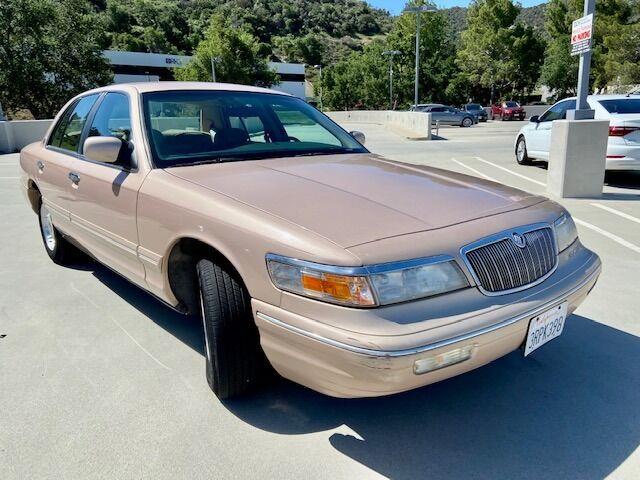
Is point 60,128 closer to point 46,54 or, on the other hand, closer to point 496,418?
point 496,418

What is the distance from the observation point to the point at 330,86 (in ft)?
205

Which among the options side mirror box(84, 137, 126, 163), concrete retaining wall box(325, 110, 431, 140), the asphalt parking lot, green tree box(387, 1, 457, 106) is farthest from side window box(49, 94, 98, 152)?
green tree box(387, 1, 457, 106)

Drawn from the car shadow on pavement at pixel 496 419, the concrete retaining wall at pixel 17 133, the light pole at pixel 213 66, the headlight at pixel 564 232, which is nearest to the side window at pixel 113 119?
the car shadow on pavement at pixel 496 419

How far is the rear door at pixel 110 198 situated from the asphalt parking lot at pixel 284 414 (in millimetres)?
572

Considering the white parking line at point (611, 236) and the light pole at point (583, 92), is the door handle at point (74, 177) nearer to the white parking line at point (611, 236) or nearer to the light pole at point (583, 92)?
the white parking line at point (611, 236)

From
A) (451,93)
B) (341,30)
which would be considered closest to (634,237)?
(451,93)

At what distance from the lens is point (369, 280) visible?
205 centimetres

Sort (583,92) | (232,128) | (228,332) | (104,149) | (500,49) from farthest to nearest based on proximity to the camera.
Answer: (500,49)
(583,92)
(232,128)
(104,149)
(228,332)

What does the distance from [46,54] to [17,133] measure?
1702cm

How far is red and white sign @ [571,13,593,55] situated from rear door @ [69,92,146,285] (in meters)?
6.89

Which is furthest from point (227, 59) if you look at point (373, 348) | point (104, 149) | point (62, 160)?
point (373, 348)

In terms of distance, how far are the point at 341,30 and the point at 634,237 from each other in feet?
476

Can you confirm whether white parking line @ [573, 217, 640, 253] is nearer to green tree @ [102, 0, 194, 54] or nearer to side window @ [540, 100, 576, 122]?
side window @ [540, 100, 576, 122]

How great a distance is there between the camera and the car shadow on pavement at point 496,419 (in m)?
2.28
